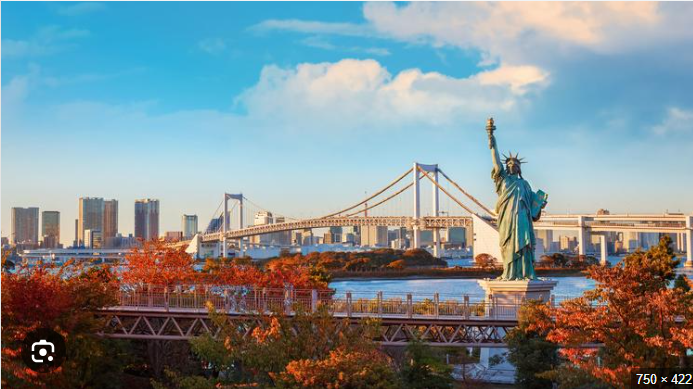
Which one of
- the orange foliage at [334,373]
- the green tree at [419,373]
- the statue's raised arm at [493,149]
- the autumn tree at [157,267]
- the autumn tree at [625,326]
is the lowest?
the green tree at [419,373]

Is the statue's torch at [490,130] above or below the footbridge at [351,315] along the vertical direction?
above

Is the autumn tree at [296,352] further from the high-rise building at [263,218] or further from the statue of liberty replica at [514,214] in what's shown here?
the high-rise building at [263,218]

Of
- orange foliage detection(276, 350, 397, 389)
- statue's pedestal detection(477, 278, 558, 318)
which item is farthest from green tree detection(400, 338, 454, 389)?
statue's pedestal detection(477, 278, 558, 318)

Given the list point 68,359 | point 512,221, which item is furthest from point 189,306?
point 512,221

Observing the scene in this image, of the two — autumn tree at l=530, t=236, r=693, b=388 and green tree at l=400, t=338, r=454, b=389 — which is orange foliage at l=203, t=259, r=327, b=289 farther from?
autumn tree at l=530, t=236, r=693, b=388

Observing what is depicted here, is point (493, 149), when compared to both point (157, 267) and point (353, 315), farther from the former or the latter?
point (157, 267)

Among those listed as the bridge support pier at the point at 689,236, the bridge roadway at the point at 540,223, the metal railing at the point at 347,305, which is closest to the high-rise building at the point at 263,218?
the bridge roadway at the point at 540,223

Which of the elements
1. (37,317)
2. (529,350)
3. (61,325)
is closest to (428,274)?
(529,350)

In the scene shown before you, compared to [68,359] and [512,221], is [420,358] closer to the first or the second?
[512,221]
